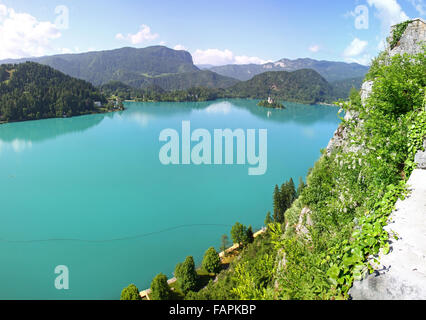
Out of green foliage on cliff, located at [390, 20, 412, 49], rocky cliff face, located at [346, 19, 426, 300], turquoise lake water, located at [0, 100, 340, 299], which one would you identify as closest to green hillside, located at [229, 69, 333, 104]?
turquoise lake water, located at [0, 100, 340, 299]

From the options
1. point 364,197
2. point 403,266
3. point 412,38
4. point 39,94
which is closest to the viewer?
point 403,266

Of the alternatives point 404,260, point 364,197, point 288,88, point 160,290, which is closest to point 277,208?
point 160,290

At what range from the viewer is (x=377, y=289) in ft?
8.82

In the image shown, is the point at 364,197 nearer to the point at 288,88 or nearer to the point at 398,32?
the point at 398,32

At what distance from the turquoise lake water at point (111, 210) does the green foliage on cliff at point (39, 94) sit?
3381 centimetres

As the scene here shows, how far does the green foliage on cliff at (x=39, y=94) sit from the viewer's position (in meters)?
72.9

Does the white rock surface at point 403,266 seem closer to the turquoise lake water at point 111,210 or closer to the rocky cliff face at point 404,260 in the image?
the rocky cliff face at point 404,260

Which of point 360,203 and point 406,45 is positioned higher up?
point 406,45

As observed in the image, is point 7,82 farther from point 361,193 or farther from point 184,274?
point 361,193

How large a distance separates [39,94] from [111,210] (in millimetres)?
79184

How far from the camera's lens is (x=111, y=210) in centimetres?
2495

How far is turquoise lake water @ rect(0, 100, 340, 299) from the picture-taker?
17125 mm
